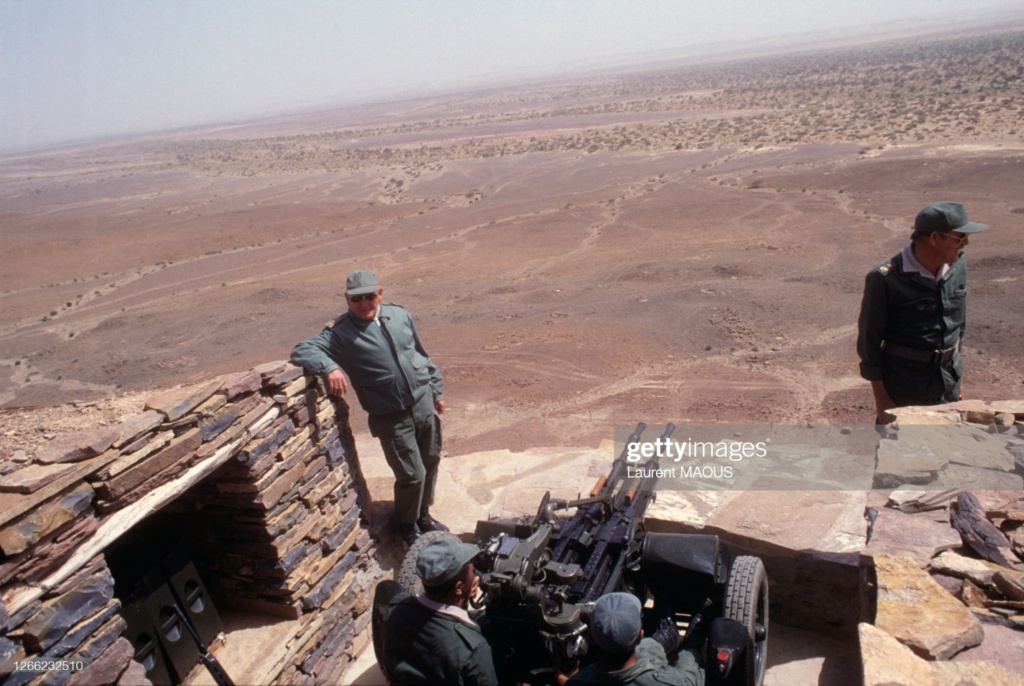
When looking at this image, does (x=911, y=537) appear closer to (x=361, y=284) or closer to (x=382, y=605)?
(x=382, y=605)

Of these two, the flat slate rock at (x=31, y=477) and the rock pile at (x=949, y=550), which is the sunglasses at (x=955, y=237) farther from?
the flat slate rock at (x=31, y=477)

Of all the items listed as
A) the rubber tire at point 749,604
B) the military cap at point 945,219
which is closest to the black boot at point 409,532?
the rubber tire at point 749,604

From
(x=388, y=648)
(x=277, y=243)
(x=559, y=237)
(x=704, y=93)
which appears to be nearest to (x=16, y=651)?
(x=388, y=648)

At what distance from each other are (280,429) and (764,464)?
404cm

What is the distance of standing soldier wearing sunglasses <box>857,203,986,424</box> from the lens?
4.53m

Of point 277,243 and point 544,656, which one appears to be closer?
point 544,656

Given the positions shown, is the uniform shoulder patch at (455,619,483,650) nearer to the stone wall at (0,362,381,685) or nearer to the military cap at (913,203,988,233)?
the stone wall at (0,362,381,685)

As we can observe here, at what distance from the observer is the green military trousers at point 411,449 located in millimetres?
5188

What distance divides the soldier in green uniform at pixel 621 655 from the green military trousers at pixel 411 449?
2.58m

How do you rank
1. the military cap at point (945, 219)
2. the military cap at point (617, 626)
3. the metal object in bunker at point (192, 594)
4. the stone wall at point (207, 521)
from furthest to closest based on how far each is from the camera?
the metal object in bunker at point (192, 594), the military cap at point (945, 219), the stone wall at point (207, 521), the military cap at point (617, 626)

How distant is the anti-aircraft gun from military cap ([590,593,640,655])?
1.63 ft

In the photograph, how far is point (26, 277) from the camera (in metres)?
26.5

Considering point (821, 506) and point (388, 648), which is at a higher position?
point (388, 648)

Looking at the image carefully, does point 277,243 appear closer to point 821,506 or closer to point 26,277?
point 26,277
